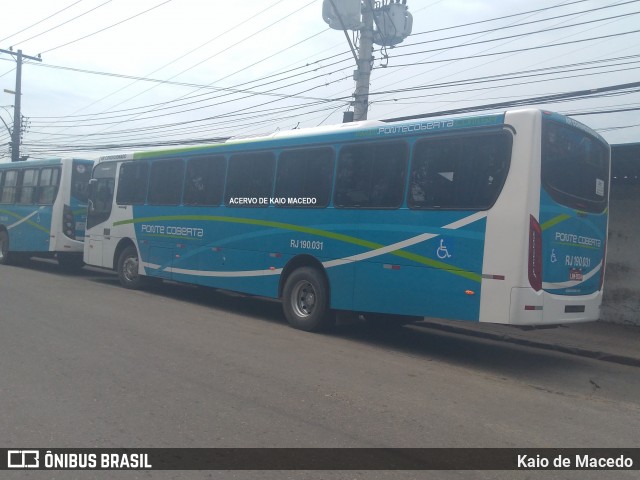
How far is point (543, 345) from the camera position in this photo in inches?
471

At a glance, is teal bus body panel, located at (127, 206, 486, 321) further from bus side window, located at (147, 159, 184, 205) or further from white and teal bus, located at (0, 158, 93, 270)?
white and teal bus, located at (0, 158, 93, 270)

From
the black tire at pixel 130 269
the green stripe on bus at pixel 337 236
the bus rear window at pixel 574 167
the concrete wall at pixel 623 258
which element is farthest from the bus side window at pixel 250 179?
the concrete wall at pixel 623 258

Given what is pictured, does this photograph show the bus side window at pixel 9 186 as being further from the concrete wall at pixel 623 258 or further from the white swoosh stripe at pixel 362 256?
the concrete wall at pixel 623 258

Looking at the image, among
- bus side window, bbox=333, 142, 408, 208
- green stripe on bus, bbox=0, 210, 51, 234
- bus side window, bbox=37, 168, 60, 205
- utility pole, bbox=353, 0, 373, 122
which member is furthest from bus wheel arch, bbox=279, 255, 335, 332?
green stripe on bus, bbox=0, 210, 51, 234

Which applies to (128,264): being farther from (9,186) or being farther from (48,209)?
(9,186)

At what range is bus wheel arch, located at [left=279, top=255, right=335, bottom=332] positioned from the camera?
1153 centimetres

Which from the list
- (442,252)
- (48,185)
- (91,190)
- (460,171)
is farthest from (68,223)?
(460,171)

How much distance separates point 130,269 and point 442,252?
915 centimetres

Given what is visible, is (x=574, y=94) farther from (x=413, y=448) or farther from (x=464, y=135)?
(x=413, y=448)

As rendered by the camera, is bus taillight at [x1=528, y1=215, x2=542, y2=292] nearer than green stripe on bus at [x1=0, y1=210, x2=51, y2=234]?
Yes

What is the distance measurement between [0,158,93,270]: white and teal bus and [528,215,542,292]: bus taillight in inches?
562

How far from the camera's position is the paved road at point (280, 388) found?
601cm

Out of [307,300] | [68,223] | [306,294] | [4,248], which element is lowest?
[307,300]

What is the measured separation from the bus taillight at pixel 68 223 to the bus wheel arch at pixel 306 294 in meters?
9.56
